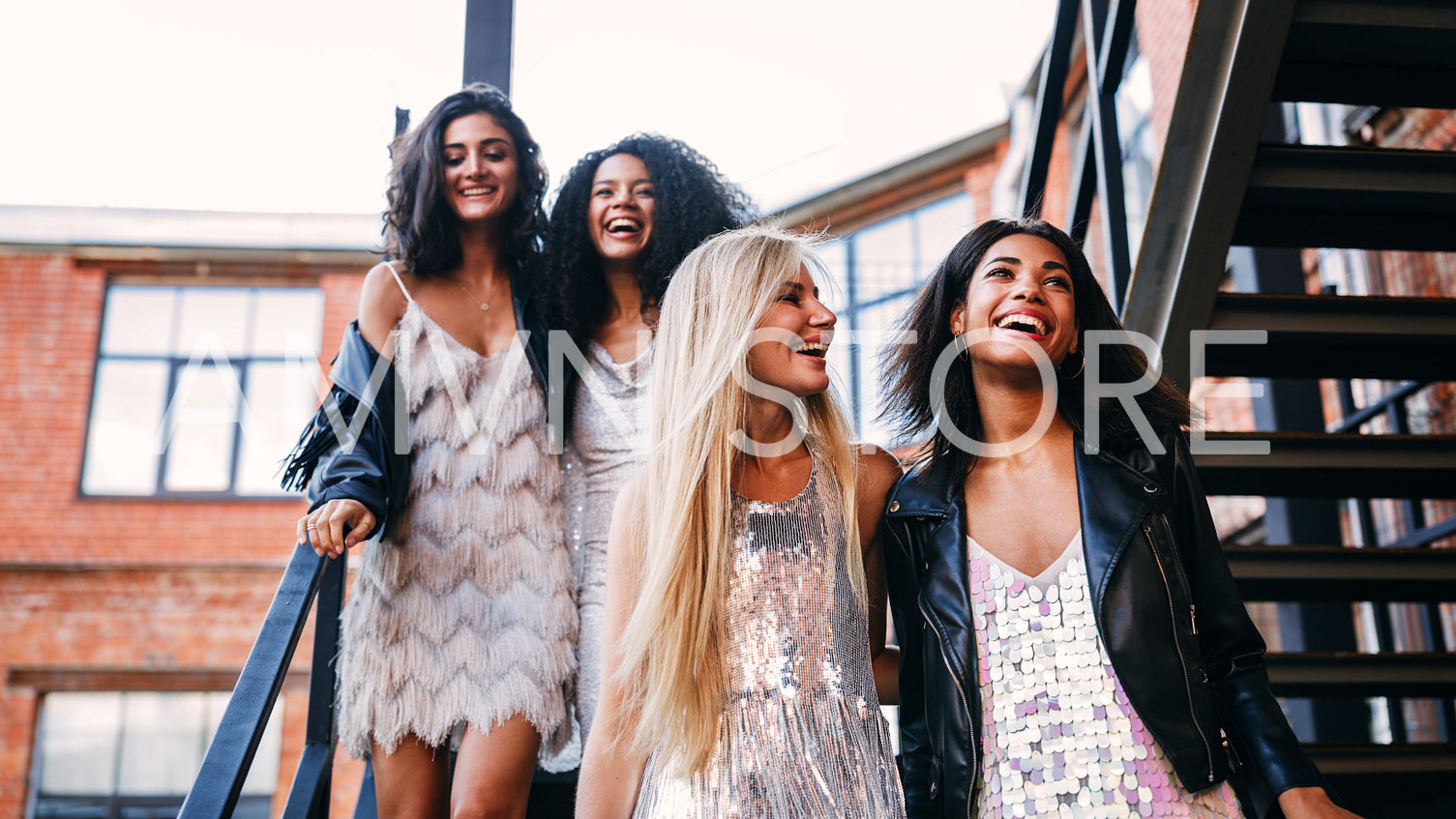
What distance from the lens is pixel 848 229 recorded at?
12344 mm

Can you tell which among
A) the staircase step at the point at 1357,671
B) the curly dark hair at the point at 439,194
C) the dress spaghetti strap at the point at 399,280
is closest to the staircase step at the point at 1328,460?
the staircase step at the point at 1357,671

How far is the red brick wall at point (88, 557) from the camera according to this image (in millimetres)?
11375

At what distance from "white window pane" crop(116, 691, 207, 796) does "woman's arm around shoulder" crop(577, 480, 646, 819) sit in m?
11.4

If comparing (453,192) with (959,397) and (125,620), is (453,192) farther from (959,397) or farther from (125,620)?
(125,620)

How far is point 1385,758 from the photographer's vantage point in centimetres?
287

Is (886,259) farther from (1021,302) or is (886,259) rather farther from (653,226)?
(1021,302)

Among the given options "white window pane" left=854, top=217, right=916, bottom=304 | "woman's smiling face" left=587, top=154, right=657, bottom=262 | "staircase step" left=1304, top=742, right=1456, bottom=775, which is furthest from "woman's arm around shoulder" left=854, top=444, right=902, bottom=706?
"white window pane" left=854, top=217, right=916, bottom=304

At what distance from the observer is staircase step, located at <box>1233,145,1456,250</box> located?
2557mm

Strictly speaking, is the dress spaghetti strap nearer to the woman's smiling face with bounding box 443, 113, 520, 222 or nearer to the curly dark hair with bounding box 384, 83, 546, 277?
the curly dark hair with bounding box 384, 83, 546, 277

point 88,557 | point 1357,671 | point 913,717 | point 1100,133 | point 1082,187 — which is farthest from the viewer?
point 88,557

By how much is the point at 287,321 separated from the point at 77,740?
4.89 metres

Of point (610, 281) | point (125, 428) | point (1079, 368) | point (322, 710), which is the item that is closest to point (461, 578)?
point (322, 710)

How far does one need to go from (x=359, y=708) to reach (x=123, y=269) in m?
12.2

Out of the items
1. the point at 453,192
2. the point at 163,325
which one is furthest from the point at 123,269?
the point at 453,192
